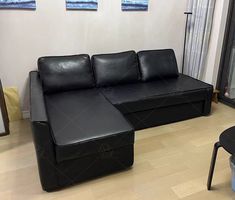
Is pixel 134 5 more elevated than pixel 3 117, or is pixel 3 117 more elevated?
pixel 134 5

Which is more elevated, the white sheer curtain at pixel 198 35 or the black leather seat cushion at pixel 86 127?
the white sheer curtain at pixel 198 35

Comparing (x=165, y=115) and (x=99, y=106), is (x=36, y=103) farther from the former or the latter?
(x=165, y=115)

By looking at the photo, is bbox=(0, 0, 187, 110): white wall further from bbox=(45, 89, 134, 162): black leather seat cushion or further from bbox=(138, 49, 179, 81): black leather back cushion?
bbox=(45, 89, 134, 162): black leather seat cushion

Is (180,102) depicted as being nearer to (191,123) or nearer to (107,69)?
(191,123)

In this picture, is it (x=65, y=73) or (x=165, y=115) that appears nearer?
(x=65, y=73)

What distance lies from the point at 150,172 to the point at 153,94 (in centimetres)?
92

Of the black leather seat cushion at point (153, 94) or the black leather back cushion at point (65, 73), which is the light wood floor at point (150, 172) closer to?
the black leather seat cushion at point (153, 94)

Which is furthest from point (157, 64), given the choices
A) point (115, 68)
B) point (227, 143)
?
point (227, 143)

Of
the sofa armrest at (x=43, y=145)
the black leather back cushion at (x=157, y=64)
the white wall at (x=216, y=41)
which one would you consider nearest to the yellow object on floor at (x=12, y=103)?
the sofa armrest at (x=43, y=145)

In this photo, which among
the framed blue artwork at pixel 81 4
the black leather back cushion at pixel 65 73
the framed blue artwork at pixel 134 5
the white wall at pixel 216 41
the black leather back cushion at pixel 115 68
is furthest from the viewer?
the white wall at pixel 216 41

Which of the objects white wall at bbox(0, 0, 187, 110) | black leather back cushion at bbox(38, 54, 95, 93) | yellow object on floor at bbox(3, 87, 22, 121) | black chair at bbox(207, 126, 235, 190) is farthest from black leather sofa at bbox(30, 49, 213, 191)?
black chair at bbox(207, 126, 235, 190)

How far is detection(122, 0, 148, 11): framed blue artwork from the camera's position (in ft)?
9.63

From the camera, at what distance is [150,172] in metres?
2.00

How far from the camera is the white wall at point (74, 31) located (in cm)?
260
